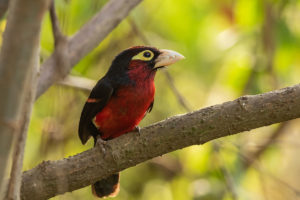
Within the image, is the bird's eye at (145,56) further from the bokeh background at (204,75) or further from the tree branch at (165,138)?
the tree branch at (165,138)

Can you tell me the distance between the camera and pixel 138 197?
567cm

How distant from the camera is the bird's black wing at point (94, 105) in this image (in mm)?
3637

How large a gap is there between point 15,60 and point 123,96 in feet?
7.73

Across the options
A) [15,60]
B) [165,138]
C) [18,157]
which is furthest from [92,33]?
[15,60]

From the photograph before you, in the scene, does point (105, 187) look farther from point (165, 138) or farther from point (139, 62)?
point (165, 138)

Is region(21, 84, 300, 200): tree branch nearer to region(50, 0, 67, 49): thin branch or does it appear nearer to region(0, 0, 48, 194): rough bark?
region(50, 0, 67, 49): thin branch

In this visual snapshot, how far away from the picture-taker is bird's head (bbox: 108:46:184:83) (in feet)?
12.5

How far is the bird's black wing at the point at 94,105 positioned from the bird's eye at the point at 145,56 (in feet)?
1.04

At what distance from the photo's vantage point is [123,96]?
3666mm

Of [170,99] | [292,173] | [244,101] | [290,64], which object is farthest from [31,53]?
[292,173]

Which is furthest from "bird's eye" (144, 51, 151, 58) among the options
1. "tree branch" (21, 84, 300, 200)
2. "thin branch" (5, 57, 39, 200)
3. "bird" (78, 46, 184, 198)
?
"thin branch" (5, 57, 39, 200)

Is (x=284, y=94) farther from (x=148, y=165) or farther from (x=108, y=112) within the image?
(x=148, y=165)

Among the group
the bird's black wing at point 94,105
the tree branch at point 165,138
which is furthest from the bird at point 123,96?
the tree branch at point 165,138

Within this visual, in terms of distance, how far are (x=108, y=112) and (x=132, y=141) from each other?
0.79m
